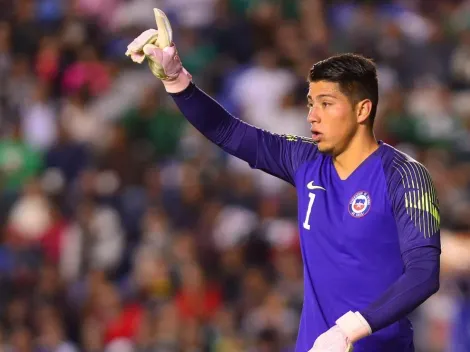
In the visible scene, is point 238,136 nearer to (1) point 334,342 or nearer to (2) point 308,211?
(2) point 308,211

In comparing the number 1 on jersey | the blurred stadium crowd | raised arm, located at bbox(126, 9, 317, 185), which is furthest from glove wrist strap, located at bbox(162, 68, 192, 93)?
the blurred stadium crowd

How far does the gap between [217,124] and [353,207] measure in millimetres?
774

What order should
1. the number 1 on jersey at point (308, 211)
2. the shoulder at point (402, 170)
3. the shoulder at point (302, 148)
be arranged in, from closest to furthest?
1. the shoulder at point (402, 170)
2. the number 1 on jersey at point (308, 211)
3. the shoulder at point (302, 148)

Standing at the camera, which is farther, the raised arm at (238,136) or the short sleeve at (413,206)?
the raised arm at (238,136)

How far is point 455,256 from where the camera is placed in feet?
26.7

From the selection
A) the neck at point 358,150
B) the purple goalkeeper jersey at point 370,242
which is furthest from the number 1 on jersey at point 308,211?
the neck at point 358,150

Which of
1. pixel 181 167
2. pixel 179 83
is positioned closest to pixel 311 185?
pixel 179 83

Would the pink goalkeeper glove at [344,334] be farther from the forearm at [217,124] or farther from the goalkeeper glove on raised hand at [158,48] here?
the goalkeeper glove on raised hand at [158,48]

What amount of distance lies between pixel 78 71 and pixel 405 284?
8403 mm

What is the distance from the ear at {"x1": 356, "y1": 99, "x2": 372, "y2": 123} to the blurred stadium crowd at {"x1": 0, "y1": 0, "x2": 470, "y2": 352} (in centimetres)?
336

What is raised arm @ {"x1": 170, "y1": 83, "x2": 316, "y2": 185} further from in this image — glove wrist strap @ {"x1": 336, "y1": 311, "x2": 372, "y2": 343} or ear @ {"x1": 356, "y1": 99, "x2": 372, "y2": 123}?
glove wrist strap @ {"x1": 336, "y1": 311, "x2": 372, "y2": 343}

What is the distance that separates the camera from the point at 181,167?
10.6m

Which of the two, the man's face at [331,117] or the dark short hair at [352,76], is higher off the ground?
the dark short hair at [352,76]

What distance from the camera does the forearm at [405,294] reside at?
3.81 meters
